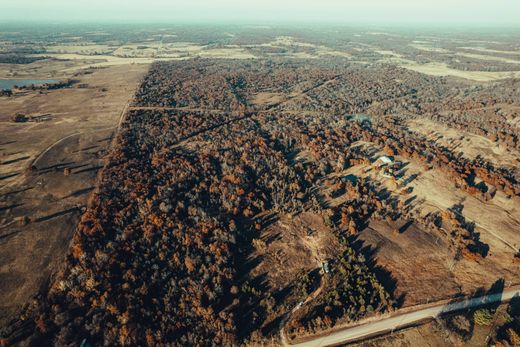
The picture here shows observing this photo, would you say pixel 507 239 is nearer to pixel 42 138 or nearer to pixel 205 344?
pixel 205 344

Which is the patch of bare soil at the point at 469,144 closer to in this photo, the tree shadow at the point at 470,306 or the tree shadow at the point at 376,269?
the tree shadow at the point at 470,306

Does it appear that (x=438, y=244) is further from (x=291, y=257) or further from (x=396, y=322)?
(x=291, y=257)

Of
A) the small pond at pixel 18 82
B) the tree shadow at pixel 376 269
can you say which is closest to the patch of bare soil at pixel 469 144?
the tree shadow at pixel 376 269

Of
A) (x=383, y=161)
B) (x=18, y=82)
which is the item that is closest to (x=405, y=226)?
(x=383, y=161)

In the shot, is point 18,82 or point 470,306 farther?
point 18,82

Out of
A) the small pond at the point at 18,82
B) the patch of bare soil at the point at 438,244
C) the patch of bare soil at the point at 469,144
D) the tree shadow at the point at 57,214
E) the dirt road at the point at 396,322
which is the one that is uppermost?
the small pond at the point at 18,82

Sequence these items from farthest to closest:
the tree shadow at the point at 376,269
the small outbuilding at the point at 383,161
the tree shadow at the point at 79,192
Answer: the small outbuilding at the point at 383,161, the tree shadow at the point at 79,192, the tree shadow at the point at 376,269

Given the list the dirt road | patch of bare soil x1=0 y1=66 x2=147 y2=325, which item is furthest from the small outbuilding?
patch of bare soil x1=0 y1=66 x2=147 y2=325

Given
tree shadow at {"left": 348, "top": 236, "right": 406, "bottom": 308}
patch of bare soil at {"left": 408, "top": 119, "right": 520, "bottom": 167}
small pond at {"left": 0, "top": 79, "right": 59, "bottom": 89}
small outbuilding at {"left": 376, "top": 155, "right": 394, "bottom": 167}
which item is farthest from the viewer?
small pond at {"left": 0, "top": 79, "right": 59, "bottom": 89}

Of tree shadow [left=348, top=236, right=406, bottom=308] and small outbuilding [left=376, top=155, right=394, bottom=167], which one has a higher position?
small outbuilding [left=376, top=155, right=394, bottom=167]

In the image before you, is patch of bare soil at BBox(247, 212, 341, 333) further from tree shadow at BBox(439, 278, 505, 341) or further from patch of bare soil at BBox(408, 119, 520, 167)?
patch of bare soil at BBox(408, 119, 520, 167)

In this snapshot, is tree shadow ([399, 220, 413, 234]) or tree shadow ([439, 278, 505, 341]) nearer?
tree shadow ([439, 278, 505, 341])

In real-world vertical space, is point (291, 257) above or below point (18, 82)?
below
